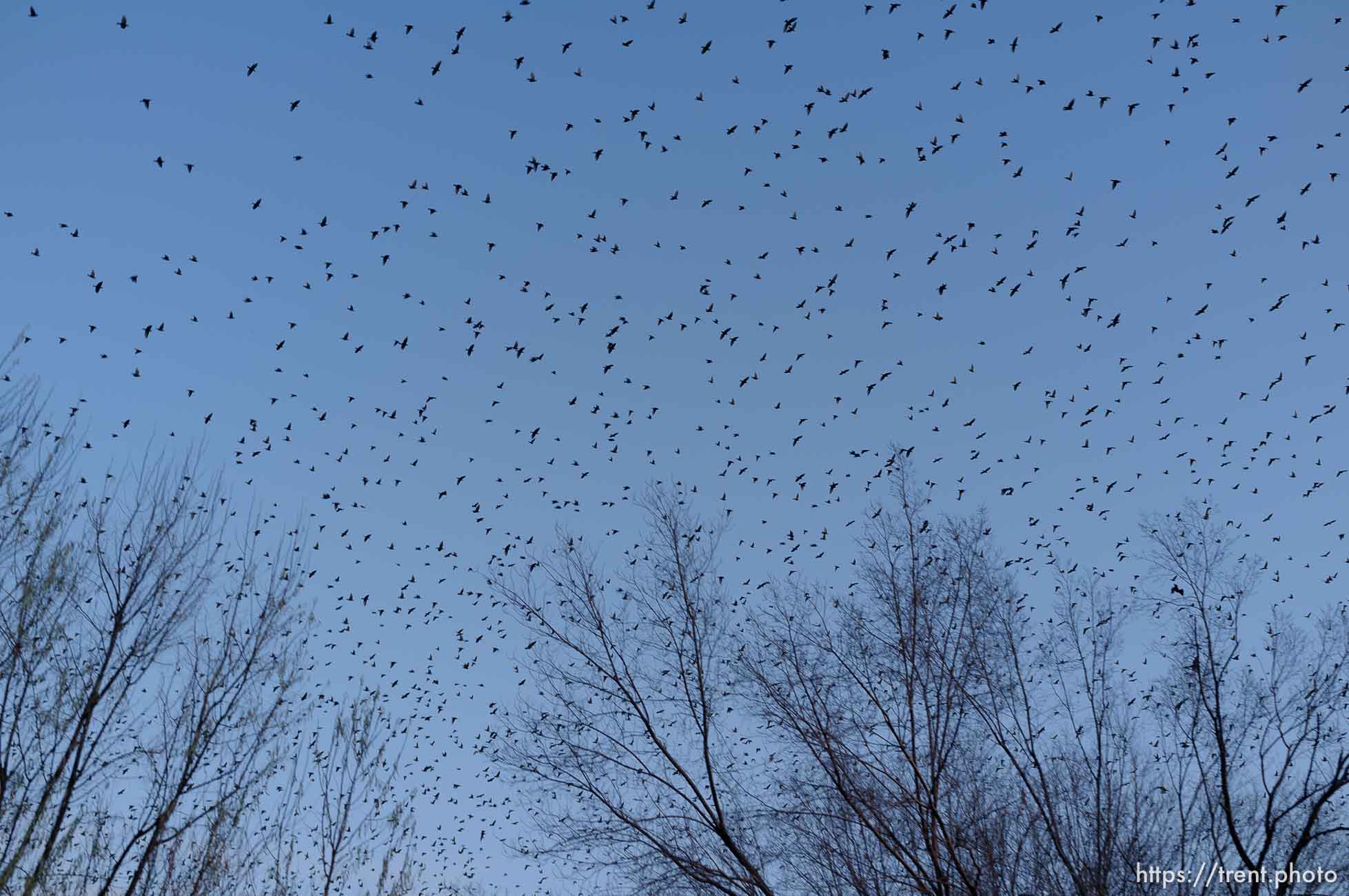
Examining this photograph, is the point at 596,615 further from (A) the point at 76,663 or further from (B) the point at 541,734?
(A) the point at 76,663

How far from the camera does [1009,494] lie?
17.0 m

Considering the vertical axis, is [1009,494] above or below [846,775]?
above

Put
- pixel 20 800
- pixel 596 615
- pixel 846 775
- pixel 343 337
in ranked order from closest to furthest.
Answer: pixel 20 800
pixel 846 775
pixel 596 615
pixel 343 337

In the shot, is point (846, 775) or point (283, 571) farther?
point (283, 571)

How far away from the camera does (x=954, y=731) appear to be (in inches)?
557

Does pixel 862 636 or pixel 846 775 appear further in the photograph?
pixel 862 636

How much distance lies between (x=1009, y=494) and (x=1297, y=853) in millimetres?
6890

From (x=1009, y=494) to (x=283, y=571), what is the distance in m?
13.1

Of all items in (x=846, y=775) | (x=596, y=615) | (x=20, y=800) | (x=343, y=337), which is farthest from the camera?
(x=343, y=337)

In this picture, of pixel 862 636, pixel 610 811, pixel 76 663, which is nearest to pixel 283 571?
pixel 76 663

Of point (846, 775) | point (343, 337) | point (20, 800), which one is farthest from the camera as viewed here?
point (343, 337)

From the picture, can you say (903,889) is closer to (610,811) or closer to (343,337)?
(610,811)

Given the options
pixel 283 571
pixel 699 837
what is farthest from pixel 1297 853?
pixel 283 571

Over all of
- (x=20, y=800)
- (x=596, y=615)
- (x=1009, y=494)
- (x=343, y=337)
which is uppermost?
(x=343, y=337)
